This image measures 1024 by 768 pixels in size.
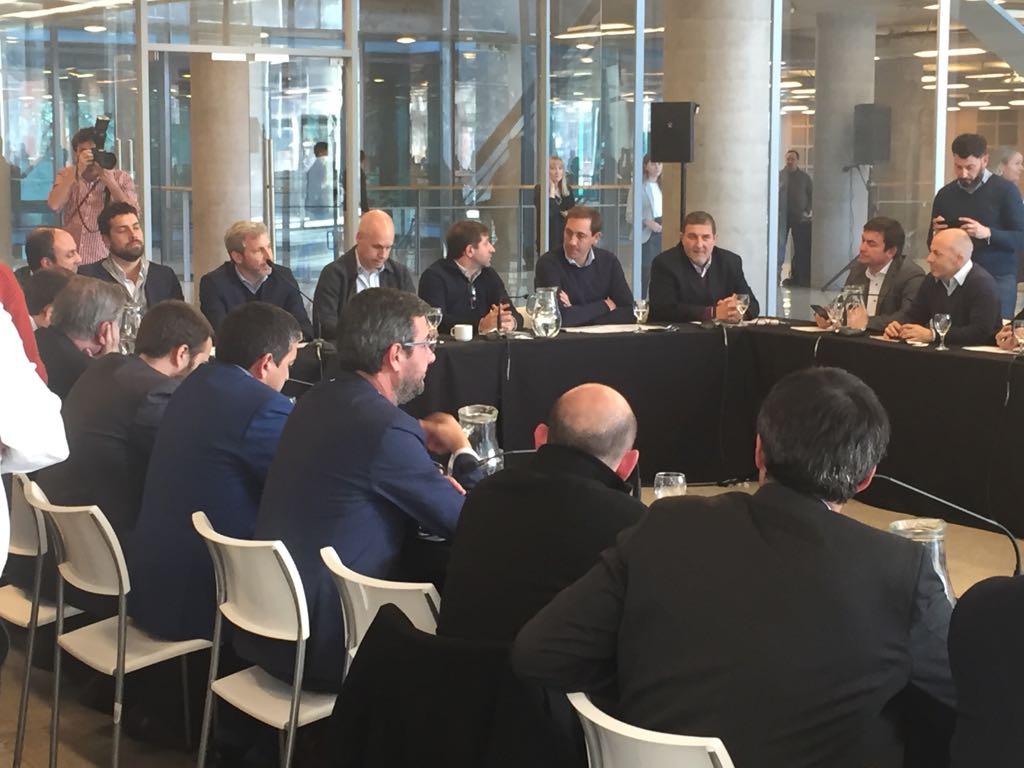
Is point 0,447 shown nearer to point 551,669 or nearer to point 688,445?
point 551,669

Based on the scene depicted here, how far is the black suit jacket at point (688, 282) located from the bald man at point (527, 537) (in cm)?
451

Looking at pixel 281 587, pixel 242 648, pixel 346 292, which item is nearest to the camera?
pixel 281 587

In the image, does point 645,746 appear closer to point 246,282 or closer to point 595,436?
point 595,436

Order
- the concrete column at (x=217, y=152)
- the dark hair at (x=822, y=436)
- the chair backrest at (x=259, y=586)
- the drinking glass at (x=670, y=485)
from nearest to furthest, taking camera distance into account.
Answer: the dark hair at (x=822, y=436), the chair backrest at (x=259, y=586), the drinking glass at (x=670, y=485), the concrete column at (x=217, y=152)

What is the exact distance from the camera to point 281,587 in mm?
3121

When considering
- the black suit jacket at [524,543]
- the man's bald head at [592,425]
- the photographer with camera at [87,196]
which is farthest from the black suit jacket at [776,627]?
the photographer with camera at [87,196]

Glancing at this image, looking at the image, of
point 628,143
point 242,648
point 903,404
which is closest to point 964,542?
point 903,404

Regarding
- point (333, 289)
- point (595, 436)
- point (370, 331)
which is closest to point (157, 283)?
point (333, 289)

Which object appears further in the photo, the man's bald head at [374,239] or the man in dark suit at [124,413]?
the man's bald head at [374,239]

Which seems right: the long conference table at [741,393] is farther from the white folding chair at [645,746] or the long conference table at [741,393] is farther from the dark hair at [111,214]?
the white folding chair at [645,746]

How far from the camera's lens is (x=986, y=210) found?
794 cm

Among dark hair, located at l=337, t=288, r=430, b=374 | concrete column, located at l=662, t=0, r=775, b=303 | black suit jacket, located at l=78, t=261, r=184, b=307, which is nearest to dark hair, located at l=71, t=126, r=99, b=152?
black suit jacket, located at l=78, t=261, r=184, b=307

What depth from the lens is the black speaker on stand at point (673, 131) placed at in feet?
26.5

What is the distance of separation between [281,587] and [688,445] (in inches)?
153
